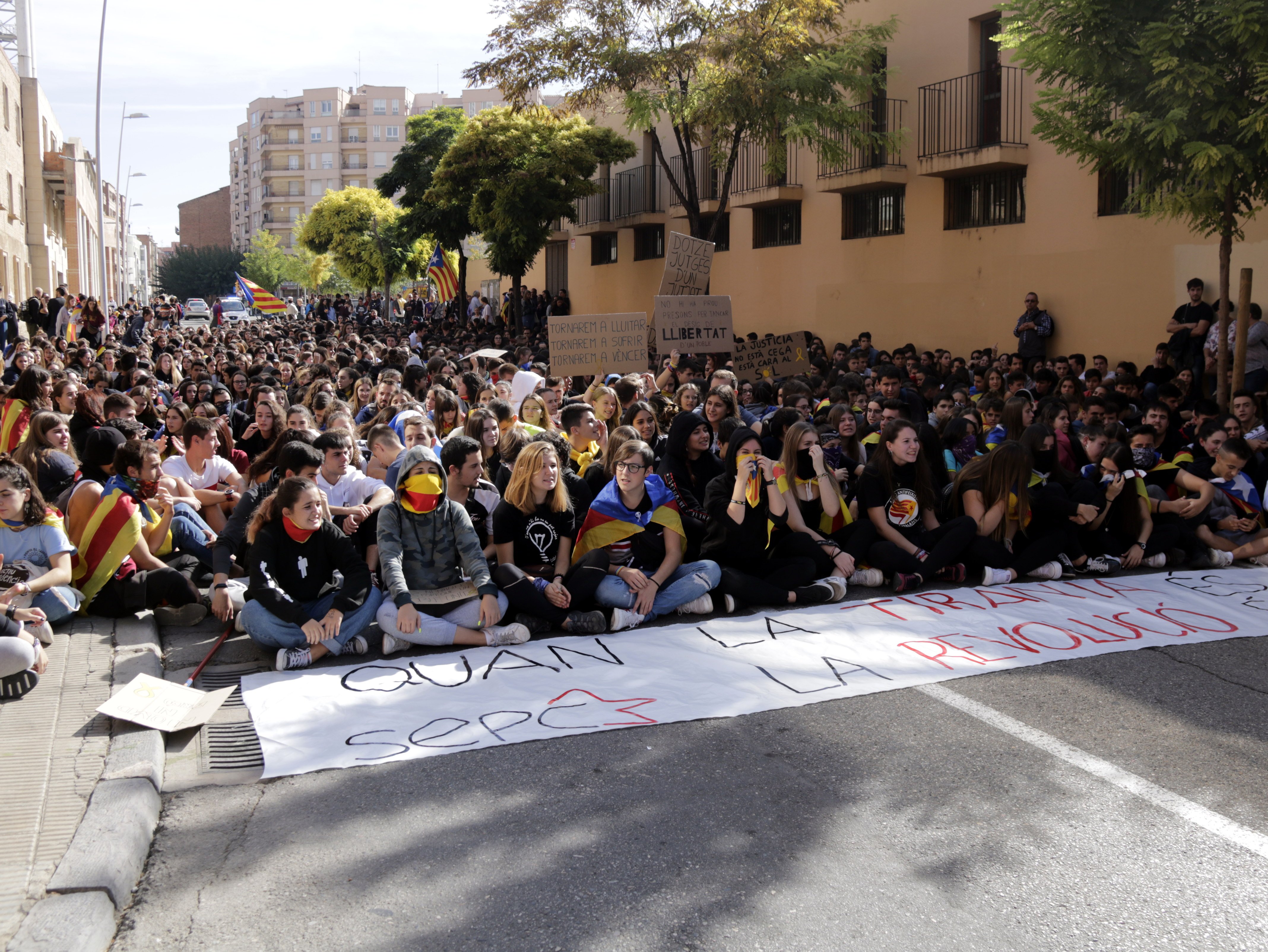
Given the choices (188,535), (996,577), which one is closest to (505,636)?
(188,535)

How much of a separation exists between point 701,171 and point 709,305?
14437 millimetres

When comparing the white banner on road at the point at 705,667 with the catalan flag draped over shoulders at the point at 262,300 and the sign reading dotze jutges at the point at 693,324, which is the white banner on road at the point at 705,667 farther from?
the catalan flag draped over shoulders at the point at 262,300

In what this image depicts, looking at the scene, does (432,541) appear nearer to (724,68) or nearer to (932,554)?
(932,554)

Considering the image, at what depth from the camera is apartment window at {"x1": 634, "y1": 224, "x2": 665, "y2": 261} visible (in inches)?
1250

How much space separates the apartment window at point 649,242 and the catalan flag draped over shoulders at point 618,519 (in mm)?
24810

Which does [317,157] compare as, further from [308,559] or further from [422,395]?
[308,559]

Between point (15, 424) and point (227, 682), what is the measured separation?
216 inches

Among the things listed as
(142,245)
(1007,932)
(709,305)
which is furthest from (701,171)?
(142,245)

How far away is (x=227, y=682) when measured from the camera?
20.1 ft

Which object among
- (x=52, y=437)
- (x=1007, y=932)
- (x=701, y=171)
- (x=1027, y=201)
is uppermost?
(x=701, y=171)

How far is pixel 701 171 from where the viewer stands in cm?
2800

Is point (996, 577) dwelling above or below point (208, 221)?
below

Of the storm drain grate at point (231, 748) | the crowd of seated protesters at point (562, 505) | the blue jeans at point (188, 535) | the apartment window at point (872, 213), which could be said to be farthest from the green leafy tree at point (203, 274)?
the storm drain grate at point (231, 748)

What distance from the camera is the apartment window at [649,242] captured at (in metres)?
31.8
